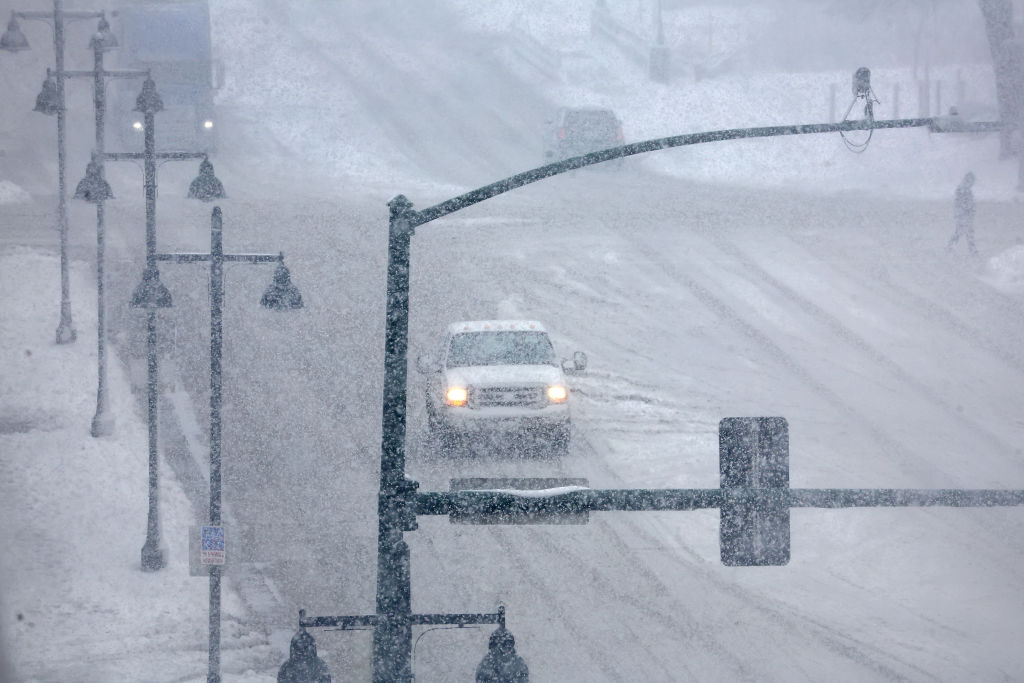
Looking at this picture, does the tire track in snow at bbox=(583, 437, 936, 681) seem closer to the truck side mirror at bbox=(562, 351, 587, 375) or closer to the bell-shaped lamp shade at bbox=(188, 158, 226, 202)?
the truck side mirror at bbox=(562, 351, 587, 375)

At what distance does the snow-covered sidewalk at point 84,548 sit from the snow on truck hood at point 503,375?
391 centimetres

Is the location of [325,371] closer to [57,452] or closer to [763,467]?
[57,452]

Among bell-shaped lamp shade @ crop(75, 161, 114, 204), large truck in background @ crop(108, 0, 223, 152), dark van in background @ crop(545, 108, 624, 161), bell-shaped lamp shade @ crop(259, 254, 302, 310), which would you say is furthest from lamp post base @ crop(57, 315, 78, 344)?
dark van in background @ crop(545, 108, 624, 161)

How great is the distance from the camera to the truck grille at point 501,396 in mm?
15883

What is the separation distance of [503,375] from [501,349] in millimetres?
1012

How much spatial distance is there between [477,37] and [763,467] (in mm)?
49419

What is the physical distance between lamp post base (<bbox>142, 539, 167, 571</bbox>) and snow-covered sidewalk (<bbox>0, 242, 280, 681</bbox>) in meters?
0.14

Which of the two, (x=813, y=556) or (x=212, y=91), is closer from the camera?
(x=813, y=556)

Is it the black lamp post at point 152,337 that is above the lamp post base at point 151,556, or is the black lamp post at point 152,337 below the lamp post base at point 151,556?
above

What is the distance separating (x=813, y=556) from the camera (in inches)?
544

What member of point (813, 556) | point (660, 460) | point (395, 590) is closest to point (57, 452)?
point (660, 460)

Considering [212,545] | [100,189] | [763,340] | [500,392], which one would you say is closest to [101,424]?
[100,189]

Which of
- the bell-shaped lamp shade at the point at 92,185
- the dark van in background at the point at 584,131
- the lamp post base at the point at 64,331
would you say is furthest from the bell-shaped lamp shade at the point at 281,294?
the dark van in background at the point at 584,131

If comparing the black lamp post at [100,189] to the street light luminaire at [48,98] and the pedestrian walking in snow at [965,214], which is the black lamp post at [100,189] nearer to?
the street light luminaire at [48,98]
